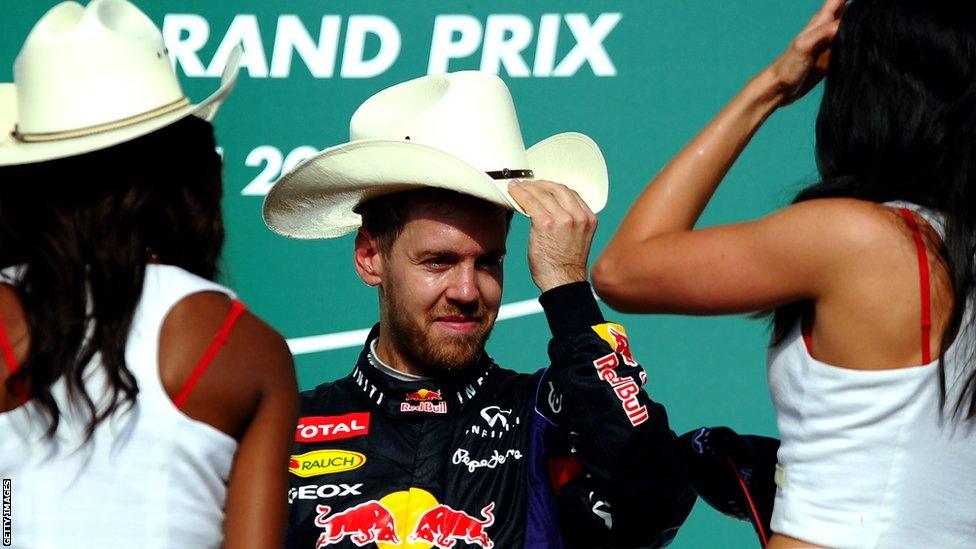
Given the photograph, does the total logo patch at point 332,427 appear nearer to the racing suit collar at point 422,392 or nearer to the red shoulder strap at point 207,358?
the racing suit collar at point 422,392

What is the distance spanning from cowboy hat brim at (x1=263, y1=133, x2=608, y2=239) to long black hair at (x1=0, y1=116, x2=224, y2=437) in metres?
0.61

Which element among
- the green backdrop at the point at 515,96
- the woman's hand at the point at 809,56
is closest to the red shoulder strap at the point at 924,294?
the woman's hand at the point at 809,56

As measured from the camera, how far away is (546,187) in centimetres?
221

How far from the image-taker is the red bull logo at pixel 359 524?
2.15 meters

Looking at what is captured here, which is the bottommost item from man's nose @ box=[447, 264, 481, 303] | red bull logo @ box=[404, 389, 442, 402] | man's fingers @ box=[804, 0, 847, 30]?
red bull logo @ box=[404, 389, 442, 402]

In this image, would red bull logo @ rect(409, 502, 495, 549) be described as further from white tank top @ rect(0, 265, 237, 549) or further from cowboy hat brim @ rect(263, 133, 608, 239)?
white tank top @ rect(0, 265, 237, 549)

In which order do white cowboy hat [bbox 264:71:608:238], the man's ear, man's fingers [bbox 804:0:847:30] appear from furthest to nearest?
the man's ear, white cowboy hat [bbox 264:71:608:238], man's fingers [bbox 804:0:847:30]

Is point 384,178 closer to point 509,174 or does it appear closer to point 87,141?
point 509,174

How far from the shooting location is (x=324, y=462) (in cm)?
227

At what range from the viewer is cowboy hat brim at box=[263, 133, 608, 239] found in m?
2.21

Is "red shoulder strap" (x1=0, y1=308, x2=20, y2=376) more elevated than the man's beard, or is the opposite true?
the man's beard

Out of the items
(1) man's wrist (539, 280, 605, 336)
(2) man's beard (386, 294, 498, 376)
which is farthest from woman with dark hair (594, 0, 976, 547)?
(2) man's beard (386, 294, 498, 376)

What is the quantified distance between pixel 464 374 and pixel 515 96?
4.17ft

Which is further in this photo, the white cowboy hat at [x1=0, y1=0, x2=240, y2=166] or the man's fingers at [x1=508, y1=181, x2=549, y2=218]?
the man's fingers at [x1=508, y1=181, x2=549, y2=218]
